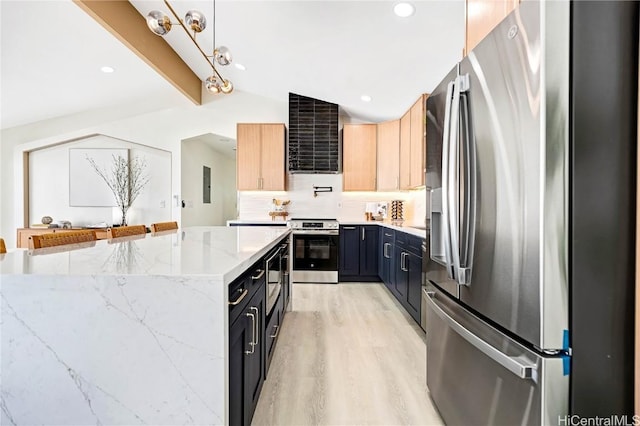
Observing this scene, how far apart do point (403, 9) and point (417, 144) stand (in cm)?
169

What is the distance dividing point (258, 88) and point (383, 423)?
4982 millimetres

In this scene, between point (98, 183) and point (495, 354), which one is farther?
point (98, 183)

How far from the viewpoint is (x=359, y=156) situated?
5.21 metres

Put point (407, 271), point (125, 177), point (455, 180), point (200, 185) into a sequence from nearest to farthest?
point (455, 180), point (407, 271), point (125, 177), point (200, 185)

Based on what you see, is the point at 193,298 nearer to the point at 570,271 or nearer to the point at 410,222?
the point at 570,271

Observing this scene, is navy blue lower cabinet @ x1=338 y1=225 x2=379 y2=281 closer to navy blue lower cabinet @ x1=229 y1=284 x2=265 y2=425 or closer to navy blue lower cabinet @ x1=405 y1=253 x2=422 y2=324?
navy blue lower cabinet @ x1=405 y1=253 x2=422 y2=324

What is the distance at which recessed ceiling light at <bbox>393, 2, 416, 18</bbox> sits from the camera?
244 cm

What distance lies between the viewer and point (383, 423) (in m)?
1.67

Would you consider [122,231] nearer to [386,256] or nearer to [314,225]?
[314,225]

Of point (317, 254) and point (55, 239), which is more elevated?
point (55, 239)

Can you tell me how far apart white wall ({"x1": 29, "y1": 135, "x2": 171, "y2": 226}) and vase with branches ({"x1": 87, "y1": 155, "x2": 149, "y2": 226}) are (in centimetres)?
9

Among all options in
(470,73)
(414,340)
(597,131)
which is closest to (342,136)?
(414,340)

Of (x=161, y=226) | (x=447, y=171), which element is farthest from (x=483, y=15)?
(x=161, y=226)

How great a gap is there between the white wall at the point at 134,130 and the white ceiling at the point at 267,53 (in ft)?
1.08
